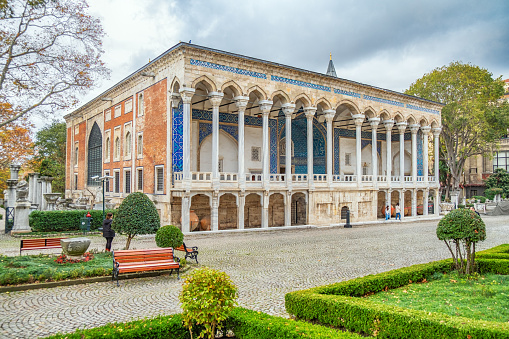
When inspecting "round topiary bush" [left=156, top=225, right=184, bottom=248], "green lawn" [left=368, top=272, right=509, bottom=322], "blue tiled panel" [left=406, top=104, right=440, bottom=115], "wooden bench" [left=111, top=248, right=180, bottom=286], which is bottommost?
"green lawn" [left=368, top=272, right=509, bottom=322]

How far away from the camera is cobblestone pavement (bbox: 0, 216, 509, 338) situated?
7.05 meters

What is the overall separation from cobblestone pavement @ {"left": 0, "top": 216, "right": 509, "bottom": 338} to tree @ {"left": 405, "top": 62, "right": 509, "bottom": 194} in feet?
59.0

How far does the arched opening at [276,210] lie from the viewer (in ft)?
88.0

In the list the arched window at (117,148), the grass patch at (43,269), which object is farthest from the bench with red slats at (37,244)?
the arched window at (117,148)

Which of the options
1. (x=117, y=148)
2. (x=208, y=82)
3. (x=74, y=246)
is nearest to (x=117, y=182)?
(x=117, y=148)

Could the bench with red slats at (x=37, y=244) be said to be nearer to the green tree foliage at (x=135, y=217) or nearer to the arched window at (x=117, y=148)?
the green tree foliage at (x=135, y=217)

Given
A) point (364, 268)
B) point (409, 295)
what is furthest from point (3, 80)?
point (409, 295)

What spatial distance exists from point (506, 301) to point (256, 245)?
10.1 m

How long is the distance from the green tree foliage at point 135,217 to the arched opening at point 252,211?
13315 millimetres

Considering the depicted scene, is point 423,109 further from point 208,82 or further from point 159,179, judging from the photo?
point 159,179

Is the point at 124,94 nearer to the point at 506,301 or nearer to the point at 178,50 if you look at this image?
the point at 178,50

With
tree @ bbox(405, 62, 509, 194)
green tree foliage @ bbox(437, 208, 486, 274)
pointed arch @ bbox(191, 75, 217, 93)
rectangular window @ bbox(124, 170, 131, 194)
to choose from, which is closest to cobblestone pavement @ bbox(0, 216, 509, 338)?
green tree foliage @ bbox(437, 208, 486, 274)

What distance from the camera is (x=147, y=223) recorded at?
39.6 ft

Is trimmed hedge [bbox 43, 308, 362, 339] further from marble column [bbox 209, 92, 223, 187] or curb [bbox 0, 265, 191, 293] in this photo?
marble column [bbox 209, 92, 223, 187]
